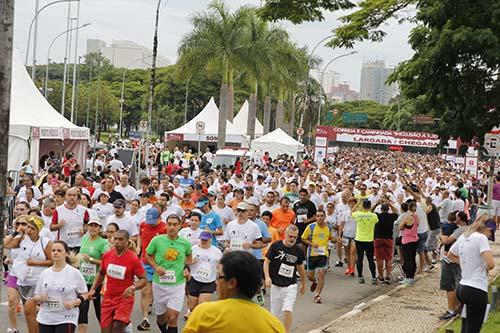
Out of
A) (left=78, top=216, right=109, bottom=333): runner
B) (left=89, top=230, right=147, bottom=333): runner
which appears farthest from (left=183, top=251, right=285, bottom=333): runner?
(left=78, top=216, right=109, bottom=333): runner

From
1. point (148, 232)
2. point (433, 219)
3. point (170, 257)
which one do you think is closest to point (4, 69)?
point (170, 257)

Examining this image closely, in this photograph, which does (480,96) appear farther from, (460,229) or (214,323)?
(214,323)

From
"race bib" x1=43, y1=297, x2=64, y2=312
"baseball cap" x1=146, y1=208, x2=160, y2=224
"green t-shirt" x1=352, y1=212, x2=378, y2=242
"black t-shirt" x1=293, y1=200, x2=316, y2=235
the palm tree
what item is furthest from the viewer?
the palm tree

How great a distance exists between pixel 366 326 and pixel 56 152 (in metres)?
22.5

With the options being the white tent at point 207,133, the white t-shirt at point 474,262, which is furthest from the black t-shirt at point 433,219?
the white tent at point 207,133

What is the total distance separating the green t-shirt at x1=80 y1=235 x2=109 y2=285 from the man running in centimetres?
481

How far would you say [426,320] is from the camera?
13.4 meters

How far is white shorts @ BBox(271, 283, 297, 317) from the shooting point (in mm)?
11078

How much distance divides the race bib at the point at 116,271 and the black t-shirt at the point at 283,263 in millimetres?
2291

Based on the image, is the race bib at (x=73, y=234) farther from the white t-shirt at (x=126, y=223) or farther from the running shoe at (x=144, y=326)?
the running shoe at (x=144, y=326)

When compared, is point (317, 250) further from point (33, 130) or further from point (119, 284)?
point (33, 130)

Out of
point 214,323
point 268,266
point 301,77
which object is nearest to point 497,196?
point 268,266

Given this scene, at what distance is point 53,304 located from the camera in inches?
351

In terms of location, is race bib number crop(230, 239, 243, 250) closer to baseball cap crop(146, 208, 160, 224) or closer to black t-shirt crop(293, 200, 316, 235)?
baseball cap crop(146, 208, 160, 224)
